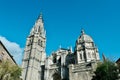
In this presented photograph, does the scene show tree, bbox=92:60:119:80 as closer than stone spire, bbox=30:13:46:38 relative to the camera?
Yes

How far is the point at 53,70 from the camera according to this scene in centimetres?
4625

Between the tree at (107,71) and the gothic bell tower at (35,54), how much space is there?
2611 cm

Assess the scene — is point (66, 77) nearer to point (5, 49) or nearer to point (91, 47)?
point (91, 47)

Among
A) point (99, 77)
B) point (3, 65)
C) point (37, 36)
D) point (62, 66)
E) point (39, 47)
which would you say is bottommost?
point (99, 77)

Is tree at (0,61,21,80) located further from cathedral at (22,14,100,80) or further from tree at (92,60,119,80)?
cathedral at (22,14,100,80)

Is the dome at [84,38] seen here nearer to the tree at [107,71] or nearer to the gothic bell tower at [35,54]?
the gothic bell tower at [35,54]

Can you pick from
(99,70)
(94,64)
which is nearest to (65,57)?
(94,64)

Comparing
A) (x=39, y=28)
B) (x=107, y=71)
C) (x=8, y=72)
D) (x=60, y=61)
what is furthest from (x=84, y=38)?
(x=8, y=72)

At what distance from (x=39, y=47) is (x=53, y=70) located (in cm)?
1160

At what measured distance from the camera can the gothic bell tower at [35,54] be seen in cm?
4788

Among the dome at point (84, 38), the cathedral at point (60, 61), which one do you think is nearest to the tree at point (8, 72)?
the cathedral at point (60, 61)

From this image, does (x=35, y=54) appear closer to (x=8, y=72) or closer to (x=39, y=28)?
(x=39, y=28)

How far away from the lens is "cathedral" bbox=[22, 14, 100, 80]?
3819 cm

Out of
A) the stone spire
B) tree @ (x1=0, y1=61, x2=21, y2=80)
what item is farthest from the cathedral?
tree @ (x1=0, y1=61, x2=21, y2=80)
